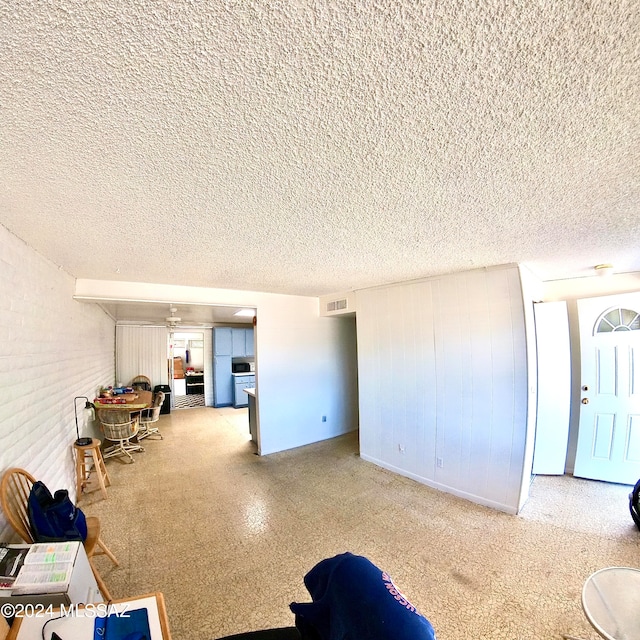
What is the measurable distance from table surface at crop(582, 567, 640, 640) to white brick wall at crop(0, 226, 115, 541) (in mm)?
3047

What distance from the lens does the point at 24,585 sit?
127 centimetres

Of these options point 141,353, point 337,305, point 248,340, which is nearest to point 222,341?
point 248,340

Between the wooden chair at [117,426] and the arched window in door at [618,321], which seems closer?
the arched window in door at [618,321]

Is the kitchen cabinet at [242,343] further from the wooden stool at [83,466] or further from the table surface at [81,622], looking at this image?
the table surface at [81,622]

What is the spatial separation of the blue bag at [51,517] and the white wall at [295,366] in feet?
7.46

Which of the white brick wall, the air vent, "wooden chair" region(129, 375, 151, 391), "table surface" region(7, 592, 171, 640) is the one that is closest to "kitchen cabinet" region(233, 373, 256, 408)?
"wooden chair" region(129, 375, 151, 391)

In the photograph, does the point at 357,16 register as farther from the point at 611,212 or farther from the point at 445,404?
the point at 445,404

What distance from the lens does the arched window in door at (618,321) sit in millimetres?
3180

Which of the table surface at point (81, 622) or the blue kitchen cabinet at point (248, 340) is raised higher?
the blue kitchen cabinet at point (248, 340)

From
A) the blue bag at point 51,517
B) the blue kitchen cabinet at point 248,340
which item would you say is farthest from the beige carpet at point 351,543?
the blue kitchen cabinet at point 248,340

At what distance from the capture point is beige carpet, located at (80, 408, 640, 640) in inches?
69.0

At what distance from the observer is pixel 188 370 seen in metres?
10.7

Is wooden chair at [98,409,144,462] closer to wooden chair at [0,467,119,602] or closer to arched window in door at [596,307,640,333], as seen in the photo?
wooden chair at [0,467,119,602]

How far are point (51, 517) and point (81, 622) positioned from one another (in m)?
1.02
